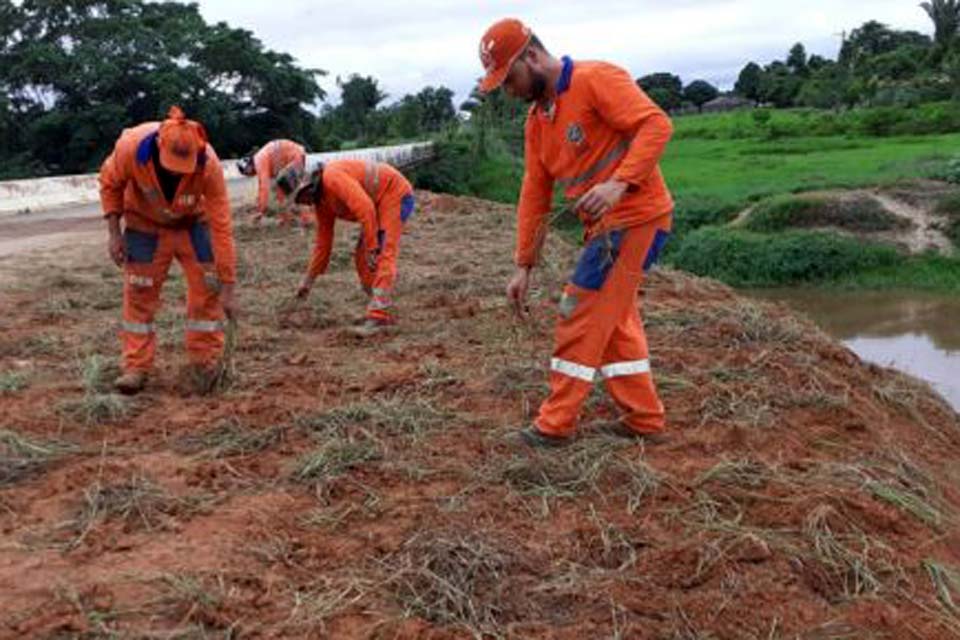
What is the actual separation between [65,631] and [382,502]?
124cm

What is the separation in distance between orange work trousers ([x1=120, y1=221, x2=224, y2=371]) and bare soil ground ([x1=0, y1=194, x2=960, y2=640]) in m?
0.26

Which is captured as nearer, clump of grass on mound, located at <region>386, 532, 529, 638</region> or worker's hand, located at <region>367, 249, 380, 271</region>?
clump of grass on mound, located at <region>386, 532, 529, 638</region>

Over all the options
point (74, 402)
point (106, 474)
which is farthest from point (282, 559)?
point (74, 402)

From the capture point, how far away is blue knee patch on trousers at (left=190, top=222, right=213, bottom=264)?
17.5 ft

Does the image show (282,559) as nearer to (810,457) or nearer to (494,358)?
(810,457)

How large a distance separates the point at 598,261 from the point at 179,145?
2.08 m

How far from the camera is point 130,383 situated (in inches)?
205

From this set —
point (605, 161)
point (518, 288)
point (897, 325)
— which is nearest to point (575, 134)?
point (605, 161)

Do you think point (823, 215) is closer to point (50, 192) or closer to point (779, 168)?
point (779, 168)

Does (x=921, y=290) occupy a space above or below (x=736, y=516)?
below

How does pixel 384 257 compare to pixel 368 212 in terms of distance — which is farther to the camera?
→ pixel 384 257

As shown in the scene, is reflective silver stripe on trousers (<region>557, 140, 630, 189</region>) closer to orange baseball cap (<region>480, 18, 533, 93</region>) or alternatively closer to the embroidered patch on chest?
the embroidered patch on chest

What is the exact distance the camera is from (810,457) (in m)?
4.48

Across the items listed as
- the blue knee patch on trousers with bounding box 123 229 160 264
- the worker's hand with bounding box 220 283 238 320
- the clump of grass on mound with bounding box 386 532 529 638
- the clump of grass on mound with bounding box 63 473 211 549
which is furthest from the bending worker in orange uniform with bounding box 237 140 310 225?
the clump of grass on mound with bounding box 386 532 529 638
